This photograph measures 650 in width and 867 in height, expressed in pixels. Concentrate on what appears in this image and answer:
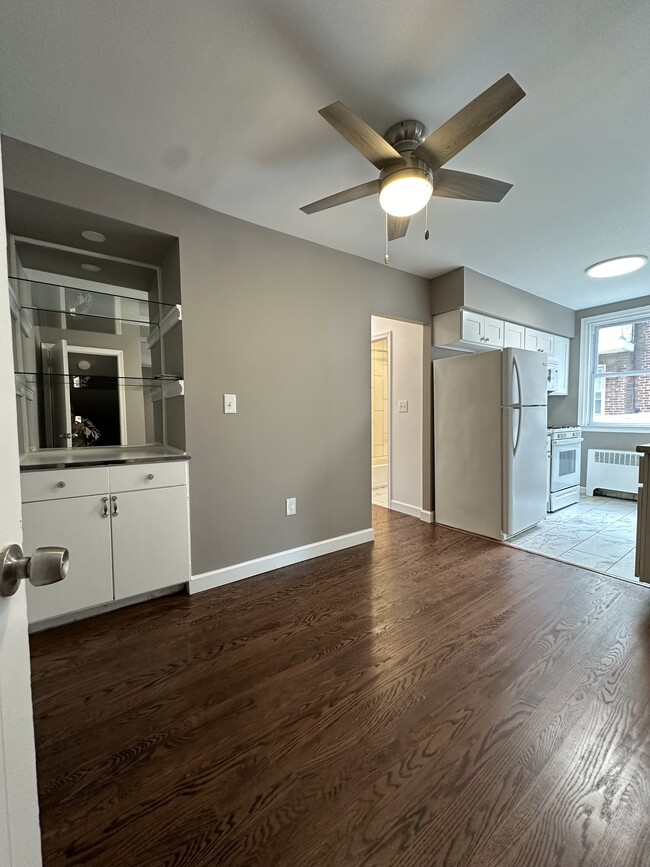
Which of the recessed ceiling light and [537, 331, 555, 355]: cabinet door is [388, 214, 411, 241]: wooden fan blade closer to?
the recessed ceiling light

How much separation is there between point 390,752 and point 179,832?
670 millimetres

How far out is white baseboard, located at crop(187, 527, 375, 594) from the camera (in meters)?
2.42

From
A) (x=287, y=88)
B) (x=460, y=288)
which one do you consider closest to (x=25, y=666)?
(x=287, y=88)

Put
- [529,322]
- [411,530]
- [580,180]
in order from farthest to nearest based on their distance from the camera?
[529,322]
[411,530]
[580,180]

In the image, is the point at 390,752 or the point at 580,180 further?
the point at 580,180

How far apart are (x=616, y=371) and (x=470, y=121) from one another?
478cm

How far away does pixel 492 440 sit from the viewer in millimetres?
3227

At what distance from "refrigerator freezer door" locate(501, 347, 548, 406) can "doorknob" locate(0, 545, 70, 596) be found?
3241mm

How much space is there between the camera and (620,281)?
3.93m

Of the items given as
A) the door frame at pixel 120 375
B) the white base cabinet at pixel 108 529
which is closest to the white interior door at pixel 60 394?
the door frame at pixel 120 375

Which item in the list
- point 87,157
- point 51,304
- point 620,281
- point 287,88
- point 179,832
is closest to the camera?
point 179,832

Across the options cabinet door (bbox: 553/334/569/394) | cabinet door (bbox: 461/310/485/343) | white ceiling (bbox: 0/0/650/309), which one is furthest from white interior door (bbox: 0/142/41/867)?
cabinet door (bbox: 553/334/569/394)

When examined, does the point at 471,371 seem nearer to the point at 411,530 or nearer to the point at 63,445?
the point at 411,530

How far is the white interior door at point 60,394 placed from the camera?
2289 mm
